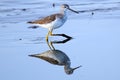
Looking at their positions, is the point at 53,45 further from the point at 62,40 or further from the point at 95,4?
the point at 95,4

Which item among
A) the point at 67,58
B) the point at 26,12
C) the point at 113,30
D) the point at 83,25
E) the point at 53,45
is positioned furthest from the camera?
the point at 26,12

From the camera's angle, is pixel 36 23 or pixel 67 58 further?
pixel 36 23

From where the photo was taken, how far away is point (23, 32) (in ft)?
42.0

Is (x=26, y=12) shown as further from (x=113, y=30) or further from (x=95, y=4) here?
(x=113, y=30)

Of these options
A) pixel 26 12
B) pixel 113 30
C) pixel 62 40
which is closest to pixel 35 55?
pixel 62 40

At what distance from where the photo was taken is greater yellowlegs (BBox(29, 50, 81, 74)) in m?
9.96

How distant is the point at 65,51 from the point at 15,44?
132cm

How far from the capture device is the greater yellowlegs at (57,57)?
9964 millimetres

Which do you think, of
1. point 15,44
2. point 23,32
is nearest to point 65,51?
point 15,44

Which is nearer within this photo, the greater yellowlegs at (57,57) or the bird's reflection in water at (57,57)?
the bird's reflection in water at (57,57)

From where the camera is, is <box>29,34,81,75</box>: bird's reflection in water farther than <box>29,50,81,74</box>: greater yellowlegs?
No

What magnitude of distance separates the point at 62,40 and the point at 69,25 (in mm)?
1282

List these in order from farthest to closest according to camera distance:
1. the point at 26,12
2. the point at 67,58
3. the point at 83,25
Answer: the point at 26,12
the point at 83,25
the point at 67,58

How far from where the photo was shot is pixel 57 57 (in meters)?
10.5
